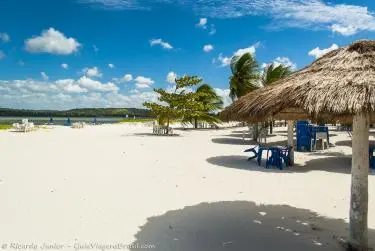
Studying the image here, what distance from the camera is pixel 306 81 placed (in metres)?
4.34

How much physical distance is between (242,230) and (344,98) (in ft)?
8.70

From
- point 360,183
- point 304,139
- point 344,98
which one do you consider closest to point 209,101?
point 304,139

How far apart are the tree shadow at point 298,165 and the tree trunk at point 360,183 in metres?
5.87

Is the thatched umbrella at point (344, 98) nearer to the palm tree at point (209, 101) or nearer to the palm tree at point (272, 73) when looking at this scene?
the palm tree at point (272, 73)

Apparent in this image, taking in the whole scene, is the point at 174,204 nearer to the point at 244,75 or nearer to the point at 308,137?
the point at 308,137

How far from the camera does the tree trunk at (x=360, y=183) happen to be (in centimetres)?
436

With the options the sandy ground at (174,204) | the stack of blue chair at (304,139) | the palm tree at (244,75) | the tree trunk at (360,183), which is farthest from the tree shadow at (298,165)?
the palm tree at (244,75)

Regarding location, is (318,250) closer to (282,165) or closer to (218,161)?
(282,165)

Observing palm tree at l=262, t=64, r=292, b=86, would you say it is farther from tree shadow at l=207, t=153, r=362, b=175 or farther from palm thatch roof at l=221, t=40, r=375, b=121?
palm thatch roof at l=221, t=40, r=375, b=121

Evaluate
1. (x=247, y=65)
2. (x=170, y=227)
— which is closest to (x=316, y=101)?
(x=170, y=227)

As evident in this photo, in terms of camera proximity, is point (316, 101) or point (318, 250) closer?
point (316, 101)

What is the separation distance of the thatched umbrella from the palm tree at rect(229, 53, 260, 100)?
53.9 feet

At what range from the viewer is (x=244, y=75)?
21.4 meters

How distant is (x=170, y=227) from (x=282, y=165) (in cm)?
638
